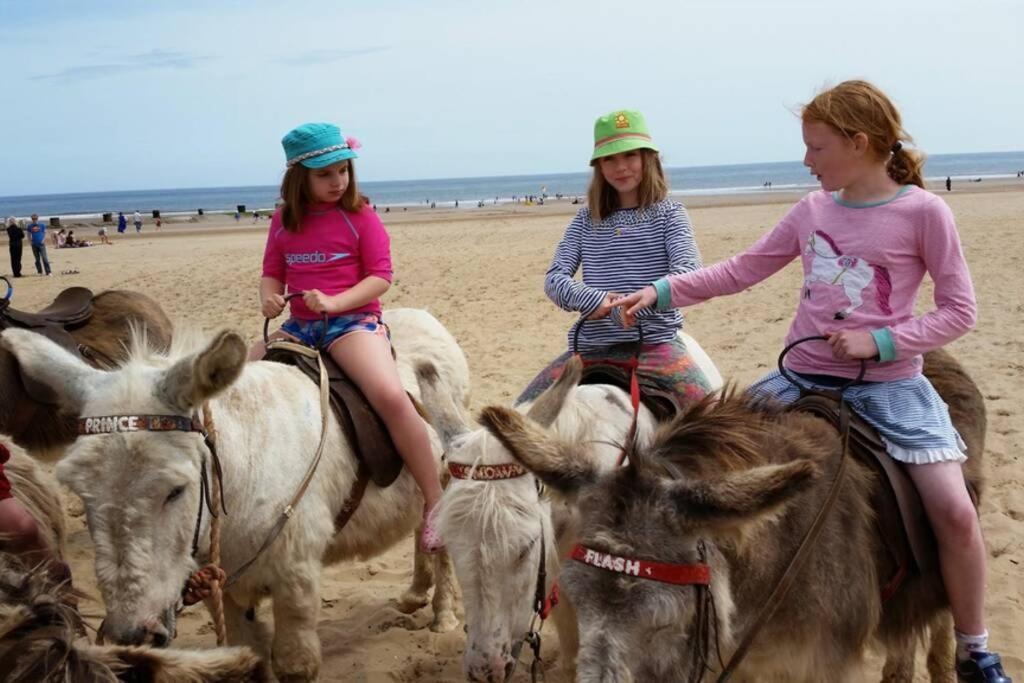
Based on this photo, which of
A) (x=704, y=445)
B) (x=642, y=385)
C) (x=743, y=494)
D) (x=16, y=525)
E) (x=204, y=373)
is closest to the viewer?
(x=743, y=494)

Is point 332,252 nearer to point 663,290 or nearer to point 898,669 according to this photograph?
point 663,290

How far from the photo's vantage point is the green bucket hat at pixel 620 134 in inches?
144

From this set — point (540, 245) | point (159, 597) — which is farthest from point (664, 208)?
point (540, 245)

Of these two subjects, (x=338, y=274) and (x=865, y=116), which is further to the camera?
(x=338, y=274)

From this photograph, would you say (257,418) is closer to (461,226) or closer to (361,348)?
(361,348)

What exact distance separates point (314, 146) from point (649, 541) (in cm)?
263

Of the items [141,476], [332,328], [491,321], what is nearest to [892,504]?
[141,476]

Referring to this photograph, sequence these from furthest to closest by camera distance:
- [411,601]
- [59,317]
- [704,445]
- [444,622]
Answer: [59,317] → [411,601] → [444,622] → [704,445]

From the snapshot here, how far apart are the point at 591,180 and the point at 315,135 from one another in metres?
1.24

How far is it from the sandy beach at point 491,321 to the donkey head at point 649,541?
4.63 feet

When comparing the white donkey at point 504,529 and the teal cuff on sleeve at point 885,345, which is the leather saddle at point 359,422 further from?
the teal cuff on sleeve at point 885,345

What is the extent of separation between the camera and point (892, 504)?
8.64ft

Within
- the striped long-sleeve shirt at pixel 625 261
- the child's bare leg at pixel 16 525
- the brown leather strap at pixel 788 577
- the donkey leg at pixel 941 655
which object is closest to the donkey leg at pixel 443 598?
the striped long-sleeve shirt at pixel 625 261

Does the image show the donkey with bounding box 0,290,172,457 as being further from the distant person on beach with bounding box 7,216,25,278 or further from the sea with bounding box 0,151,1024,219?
the sea with bounding box 0,151,1024,219
